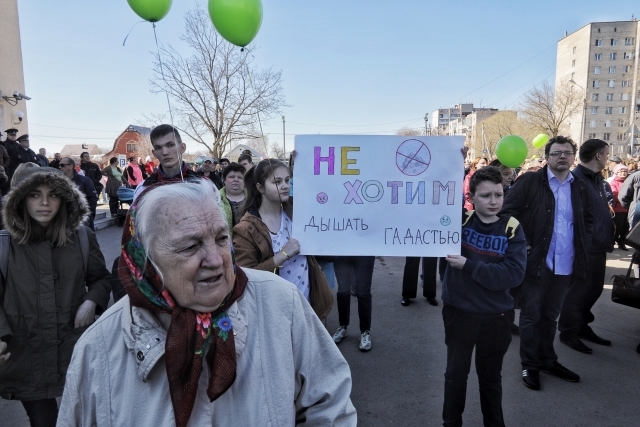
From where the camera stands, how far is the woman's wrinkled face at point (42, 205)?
232cm

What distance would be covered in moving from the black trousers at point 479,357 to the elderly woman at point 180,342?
1.70 m

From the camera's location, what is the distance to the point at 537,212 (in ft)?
11.3

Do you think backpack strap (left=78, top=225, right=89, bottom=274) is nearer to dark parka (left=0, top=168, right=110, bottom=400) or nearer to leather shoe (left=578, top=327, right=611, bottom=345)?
dark parka (left=0, top=168, right=110, bottom=400)

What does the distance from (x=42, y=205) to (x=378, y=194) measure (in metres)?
1.99

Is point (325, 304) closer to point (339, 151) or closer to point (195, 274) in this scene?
point (339, 151)

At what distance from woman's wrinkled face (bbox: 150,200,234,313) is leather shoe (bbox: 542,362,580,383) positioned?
3599 millimetres

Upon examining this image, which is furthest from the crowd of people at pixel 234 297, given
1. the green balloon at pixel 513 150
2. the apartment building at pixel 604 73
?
the apartment building at pixel 604 73

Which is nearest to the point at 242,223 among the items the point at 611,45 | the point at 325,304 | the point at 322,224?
the point at 322,224

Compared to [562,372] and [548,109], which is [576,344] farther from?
[548,109]

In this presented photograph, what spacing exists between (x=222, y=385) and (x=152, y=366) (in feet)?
0.62

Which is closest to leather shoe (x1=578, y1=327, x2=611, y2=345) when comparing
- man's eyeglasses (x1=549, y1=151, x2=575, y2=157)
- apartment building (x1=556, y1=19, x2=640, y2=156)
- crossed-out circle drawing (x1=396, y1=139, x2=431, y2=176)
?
man's eyeglasses (x1=549, y1=151, x2=575, y2=157)

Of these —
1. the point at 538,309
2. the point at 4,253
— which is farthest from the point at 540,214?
the point at 4,253

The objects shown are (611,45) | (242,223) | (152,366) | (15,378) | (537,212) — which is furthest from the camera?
(611,45)

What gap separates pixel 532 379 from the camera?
3.50m
